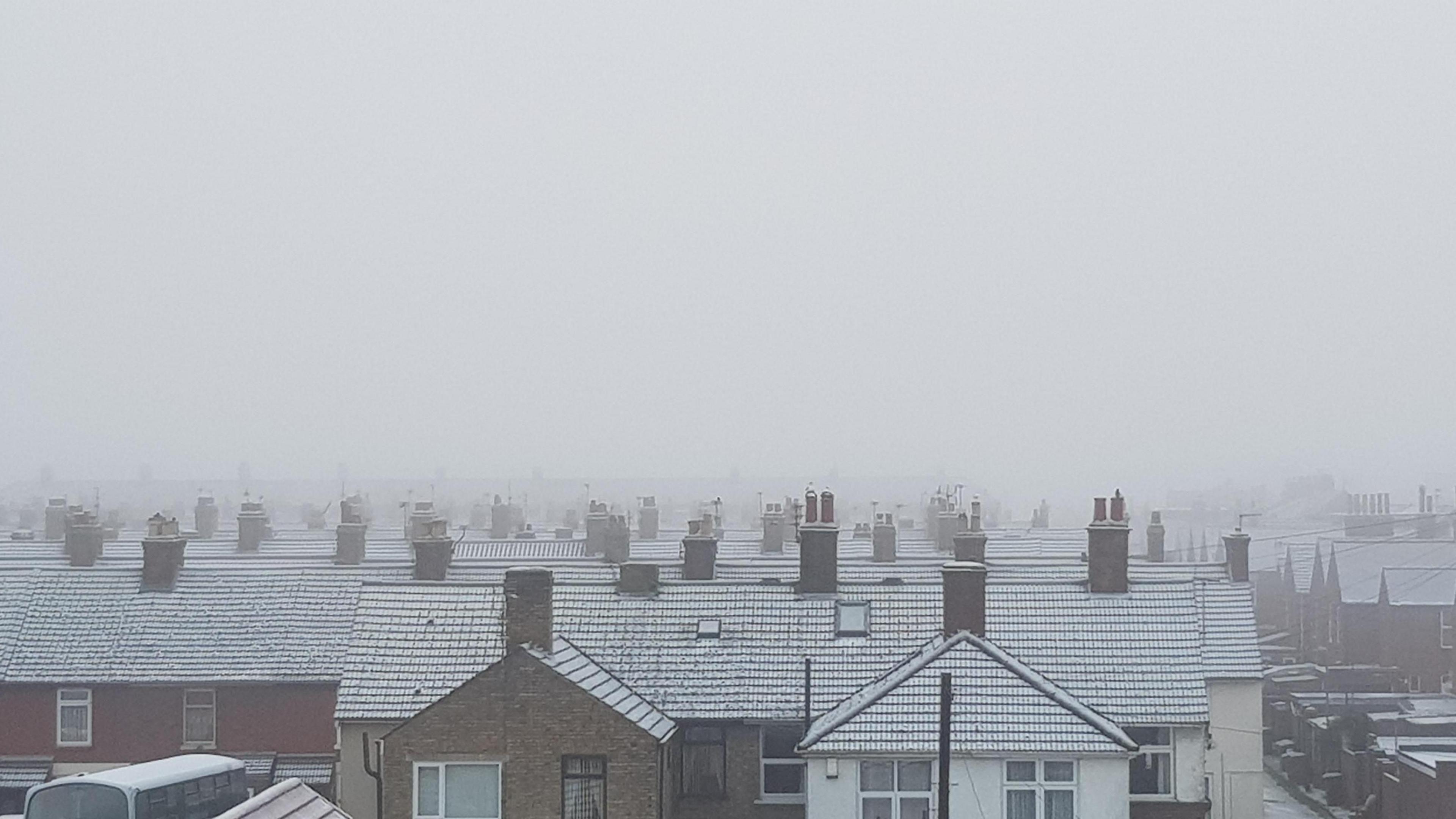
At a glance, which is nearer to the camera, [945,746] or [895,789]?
[945,746]

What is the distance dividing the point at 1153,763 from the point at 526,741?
12.4m

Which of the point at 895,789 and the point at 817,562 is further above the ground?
the point at 817,562

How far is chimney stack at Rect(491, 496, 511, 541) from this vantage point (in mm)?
98688

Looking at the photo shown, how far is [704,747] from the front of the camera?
3497cm

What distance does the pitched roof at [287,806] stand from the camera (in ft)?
56.0

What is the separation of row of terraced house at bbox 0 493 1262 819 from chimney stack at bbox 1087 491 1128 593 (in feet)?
0.21

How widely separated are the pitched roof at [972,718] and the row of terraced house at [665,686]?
0.05 meters

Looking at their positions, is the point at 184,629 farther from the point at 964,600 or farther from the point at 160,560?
the point at 964,600

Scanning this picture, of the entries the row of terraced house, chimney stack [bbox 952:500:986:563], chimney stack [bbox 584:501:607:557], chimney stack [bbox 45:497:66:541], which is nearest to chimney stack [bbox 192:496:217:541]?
chimney stack [bbox 45:497:66:541]

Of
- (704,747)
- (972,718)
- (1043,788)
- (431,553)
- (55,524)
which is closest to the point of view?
(1043,788)

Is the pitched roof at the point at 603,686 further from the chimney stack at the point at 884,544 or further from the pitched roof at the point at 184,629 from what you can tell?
the chimney stack at the point at 884,544

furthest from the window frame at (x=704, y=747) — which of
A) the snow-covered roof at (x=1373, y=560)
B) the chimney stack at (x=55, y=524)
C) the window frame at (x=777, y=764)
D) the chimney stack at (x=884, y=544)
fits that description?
the chimney stack at (x=55, y=524)

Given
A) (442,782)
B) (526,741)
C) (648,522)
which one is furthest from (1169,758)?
(648,522)

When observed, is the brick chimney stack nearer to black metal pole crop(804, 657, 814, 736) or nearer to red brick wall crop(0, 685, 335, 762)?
red brick wall crop(0, 685, 335, 762)
